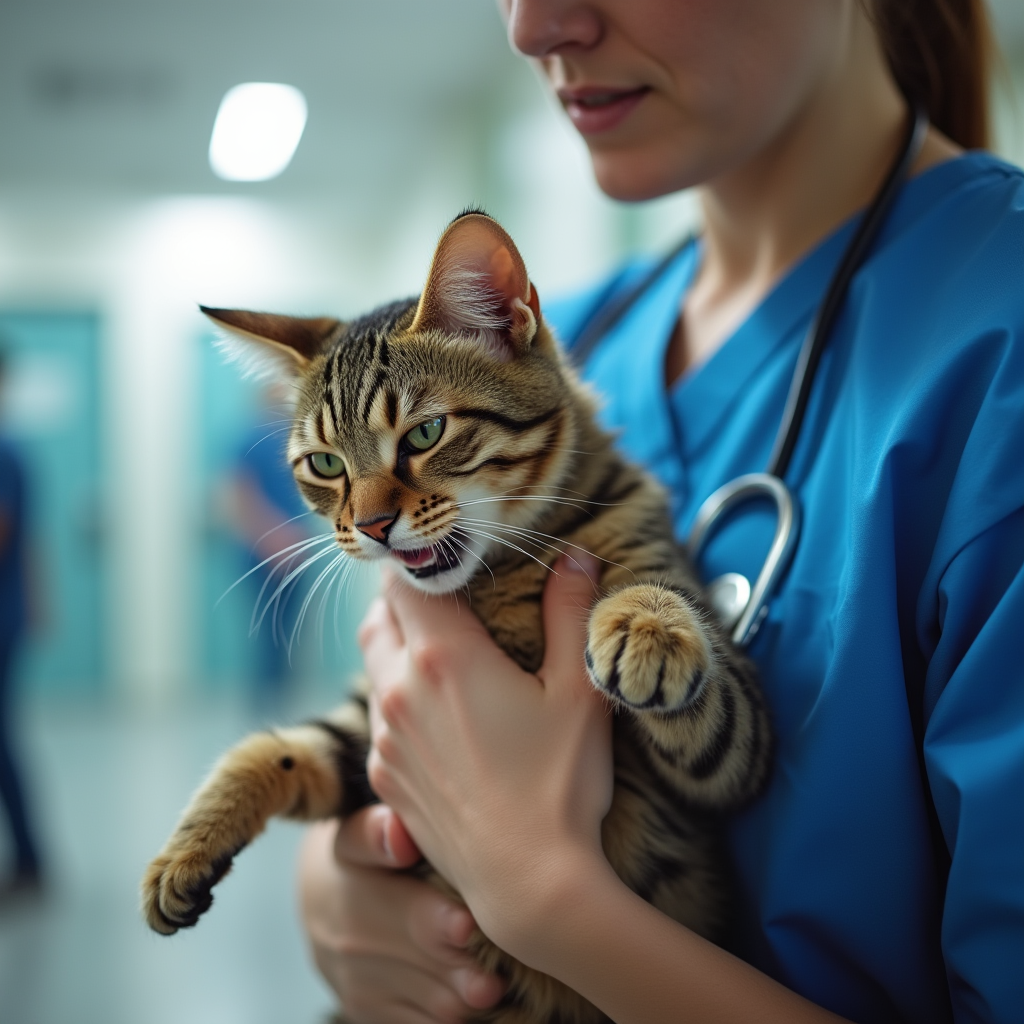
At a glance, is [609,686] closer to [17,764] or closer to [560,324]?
[560,324]

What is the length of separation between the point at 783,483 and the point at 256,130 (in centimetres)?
502

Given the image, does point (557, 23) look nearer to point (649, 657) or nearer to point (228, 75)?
point (649, 657)

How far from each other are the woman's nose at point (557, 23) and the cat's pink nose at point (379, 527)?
479 mm

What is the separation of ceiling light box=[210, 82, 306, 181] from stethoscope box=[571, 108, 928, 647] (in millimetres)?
4200

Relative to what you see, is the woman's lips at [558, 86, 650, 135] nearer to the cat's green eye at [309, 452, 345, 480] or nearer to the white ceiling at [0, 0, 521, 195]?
the cat's green eye at [309, 452, 345, 480]

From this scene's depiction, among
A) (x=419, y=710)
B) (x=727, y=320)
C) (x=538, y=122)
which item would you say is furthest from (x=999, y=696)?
(x=538, y=122)

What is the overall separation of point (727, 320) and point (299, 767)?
2.33 ft

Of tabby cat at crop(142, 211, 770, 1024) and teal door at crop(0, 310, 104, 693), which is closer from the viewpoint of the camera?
tabby cat at crop(142, 211, 770, 1024)

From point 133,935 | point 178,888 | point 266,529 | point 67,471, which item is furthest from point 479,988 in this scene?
point 67,471

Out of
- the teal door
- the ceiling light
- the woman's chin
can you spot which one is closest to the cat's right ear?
the woman's chin

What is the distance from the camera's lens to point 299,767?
3.33 ft

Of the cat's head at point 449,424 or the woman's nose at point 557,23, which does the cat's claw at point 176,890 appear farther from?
the woman's nose at point 557,23

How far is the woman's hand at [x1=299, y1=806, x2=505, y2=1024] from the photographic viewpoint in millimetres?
873

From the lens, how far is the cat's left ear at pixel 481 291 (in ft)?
2.89
